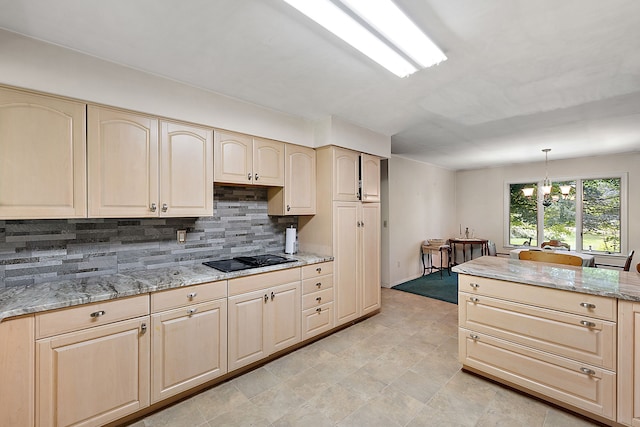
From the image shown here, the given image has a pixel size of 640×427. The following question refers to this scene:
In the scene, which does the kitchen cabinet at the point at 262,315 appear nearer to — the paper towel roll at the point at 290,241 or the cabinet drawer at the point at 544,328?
the paper towel roll at the point at 290,241

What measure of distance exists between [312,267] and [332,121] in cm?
158

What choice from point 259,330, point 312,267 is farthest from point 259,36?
Answer: point 259,330

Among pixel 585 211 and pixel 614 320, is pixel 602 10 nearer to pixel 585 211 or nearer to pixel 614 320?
pixel 614 320

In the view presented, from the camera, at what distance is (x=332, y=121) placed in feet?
10.0

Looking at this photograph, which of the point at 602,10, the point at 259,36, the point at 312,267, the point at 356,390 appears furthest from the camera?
the point at 312,267

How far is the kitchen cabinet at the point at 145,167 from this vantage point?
1.95 metres

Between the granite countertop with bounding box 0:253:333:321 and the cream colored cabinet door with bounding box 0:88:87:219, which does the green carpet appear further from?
the cream colored cabinet door with bounding box 0:88:87:219

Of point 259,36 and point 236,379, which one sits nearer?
point 259,36

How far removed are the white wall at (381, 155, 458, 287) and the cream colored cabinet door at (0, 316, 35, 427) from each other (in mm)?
4509

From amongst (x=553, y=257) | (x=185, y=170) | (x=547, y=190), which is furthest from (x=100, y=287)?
(x=547, y=190)

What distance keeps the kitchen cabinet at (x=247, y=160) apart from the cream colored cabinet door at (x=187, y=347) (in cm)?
112

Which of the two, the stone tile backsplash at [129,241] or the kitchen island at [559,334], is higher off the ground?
the stone tile backsplash at [129,241]

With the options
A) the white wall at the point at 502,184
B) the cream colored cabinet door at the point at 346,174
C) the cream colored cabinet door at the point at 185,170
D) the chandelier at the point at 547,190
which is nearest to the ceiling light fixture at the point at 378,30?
the cream colored cabinet door at the point at 346,174

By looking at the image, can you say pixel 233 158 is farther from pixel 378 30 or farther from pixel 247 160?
pixel 378 30
